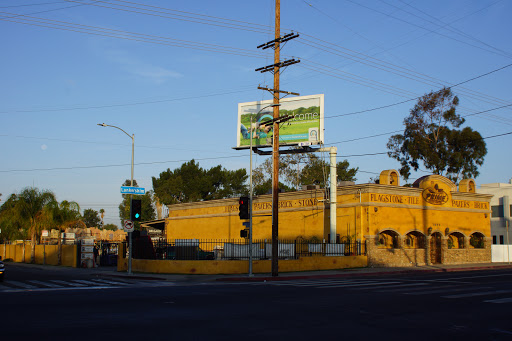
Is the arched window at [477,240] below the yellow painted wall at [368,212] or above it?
below

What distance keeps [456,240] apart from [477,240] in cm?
251

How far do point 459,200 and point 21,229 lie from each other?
1622 inches

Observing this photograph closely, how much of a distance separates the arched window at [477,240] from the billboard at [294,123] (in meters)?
17.2

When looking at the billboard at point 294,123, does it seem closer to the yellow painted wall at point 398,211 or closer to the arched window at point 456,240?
the yellow painted wall at point 398,211

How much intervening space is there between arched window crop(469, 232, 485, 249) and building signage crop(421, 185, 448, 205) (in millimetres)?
5794

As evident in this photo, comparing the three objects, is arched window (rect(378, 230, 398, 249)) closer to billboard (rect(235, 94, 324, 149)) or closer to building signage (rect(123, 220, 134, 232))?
billboard (rect(235, 94, 324, 149))

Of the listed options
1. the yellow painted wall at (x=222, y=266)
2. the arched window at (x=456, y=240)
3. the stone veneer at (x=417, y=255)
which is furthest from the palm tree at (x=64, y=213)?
the arched window at (x=456, y=240)

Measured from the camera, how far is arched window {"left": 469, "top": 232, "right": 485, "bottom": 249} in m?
45.4

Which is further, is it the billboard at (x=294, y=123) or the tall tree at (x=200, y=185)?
the tall tree at (x=200, y=185)

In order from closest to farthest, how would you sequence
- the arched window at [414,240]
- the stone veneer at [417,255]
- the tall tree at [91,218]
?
the stone veneer at [417,255] → the arched window at [414,240] → the tall tree at [91,218]

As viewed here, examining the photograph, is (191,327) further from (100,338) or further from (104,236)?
(104,236)

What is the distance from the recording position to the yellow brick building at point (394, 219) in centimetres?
3775

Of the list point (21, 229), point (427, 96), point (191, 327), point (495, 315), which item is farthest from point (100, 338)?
point (427, 96)

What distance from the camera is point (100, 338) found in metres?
9.70
